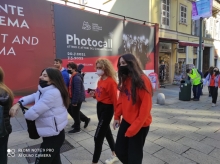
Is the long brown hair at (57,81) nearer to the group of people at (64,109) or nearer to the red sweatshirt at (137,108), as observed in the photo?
the group of people at (64,109)

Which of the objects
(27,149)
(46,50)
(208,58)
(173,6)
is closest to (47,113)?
(27,149)

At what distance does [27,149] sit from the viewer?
3.16 m

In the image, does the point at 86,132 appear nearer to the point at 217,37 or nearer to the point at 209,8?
the point at 209,8

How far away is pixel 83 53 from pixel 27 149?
528cm

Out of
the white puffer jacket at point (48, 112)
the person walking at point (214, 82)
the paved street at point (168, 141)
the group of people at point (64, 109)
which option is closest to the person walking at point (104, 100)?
the group of people at point (64, 109)

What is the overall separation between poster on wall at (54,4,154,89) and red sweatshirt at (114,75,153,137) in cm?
490

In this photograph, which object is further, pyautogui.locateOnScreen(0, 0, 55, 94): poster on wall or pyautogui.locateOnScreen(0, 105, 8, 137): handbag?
pyautogui.locateOnScreen(0, 0, 55, 94): poster on wall

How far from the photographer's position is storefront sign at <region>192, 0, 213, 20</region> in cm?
843

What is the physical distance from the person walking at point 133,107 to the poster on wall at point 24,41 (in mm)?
5195

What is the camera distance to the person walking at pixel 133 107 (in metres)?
1.76

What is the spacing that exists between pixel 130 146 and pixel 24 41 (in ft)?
18.9

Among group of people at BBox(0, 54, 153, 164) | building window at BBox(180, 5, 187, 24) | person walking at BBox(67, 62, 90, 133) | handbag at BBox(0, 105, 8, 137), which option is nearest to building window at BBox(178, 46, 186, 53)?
building window at BBox(180, 5, 187, 24)

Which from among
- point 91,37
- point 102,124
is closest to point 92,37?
point 91,37

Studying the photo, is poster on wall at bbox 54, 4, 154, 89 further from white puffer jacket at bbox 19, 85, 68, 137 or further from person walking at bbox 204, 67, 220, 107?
white puffer jacket at bbox 19, 85, 68, 137
